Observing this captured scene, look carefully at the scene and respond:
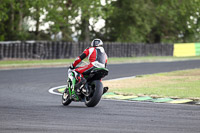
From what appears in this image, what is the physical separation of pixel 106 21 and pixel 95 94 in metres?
51.6

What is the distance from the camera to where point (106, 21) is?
→ 6241 cm

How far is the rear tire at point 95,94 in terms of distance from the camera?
1118 cm

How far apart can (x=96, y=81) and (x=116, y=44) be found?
35.4 m

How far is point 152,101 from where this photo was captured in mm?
13109

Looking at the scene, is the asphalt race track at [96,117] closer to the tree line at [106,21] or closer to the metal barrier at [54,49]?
the metal barrier at [54,49]

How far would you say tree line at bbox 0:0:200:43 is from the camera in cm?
4709

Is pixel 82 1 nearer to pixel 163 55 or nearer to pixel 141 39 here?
pixel 163 55

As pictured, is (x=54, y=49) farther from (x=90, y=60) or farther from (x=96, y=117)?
(x=96, y=117)

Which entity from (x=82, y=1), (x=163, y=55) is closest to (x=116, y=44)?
(x=82, y=1)

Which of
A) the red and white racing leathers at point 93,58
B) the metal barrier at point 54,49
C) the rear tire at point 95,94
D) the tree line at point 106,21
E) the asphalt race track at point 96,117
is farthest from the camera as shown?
the tree line at point 106,21

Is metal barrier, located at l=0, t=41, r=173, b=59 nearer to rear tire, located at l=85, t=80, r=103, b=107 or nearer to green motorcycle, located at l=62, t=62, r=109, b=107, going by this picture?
green motorcycle, located at l=62, t=62, r=109, b=107

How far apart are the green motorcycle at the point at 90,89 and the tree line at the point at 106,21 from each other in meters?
31.9

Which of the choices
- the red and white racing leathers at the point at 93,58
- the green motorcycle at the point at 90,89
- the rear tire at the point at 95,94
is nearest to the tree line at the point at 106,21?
the green motorcycle at the point at 90,89

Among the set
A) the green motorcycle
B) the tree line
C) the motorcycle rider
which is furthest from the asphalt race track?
the tree line
